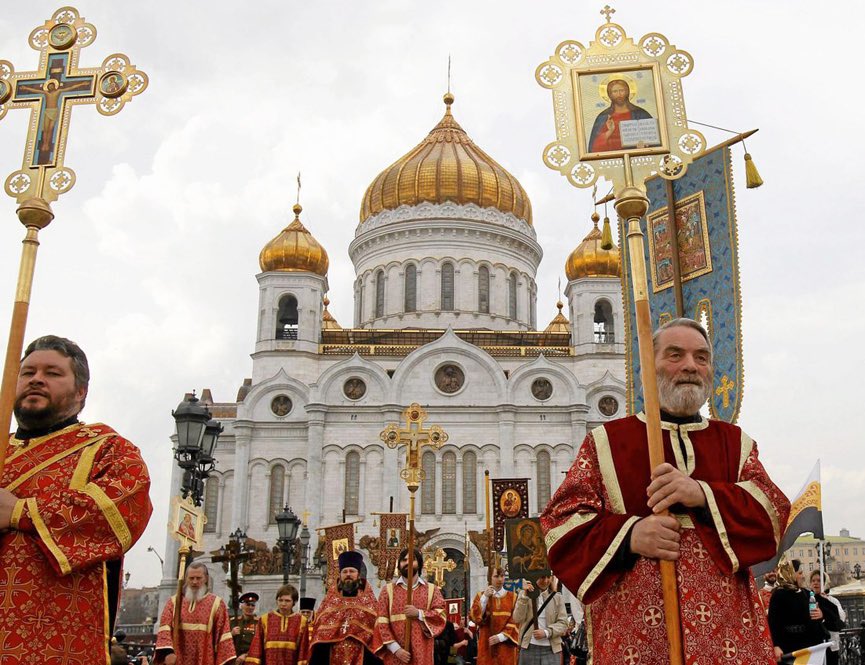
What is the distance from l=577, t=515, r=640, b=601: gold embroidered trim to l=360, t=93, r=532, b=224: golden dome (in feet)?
122

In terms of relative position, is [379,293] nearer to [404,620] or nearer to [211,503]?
[211,503]

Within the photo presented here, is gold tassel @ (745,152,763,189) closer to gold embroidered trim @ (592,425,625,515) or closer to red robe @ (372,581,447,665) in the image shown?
red robe @ (372,581,447,665)

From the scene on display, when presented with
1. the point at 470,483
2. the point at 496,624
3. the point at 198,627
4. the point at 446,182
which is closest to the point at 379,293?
the point at 446,182

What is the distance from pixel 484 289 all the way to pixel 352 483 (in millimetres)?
10821

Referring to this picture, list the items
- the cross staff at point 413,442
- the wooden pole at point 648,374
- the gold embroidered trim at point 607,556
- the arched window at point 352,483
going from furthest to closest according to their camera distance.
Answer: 1. the arched window at point 352,483
2. the cross staff at point 413,442
3. the gold embroidered trim at point 607,556
4. the wooden pole at point 648,374

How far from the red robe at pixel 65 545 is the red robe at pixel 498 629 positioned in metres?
7.36

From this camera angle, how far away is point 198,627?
319 inches

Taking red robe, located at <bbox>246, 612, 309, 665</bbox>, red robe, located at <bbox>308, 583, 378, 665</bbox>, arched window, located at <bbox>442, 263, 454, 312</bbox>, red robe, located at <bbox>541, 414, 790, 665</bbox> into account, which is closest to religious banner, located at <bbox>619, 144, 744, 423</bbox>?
red robe, located at <bbox>308, 583, 378, 665</bbox>

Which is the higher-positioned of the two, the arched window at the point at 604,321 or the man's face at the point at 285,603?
the arched window at the point at 604,321

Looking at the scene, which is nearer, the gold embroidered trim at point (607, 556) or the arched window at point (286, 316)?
the gold embroidered trim at point (607, 556)

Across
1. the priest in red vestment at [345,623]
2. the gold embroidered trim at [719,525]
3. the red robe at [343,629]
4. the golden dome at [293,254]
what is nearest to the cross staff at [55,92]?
the gold embroidered trim at [719,525]

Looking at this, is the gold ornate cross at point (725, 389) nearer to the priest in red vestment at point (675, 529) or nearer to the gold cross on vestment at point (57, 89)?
the priest in red vestment at point (675, 529)

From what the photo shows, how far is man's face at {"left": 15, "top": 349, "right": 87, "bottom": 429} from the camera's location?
4.04 m

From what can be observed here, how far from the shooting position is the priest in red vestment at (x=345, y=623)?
29.5 feet
